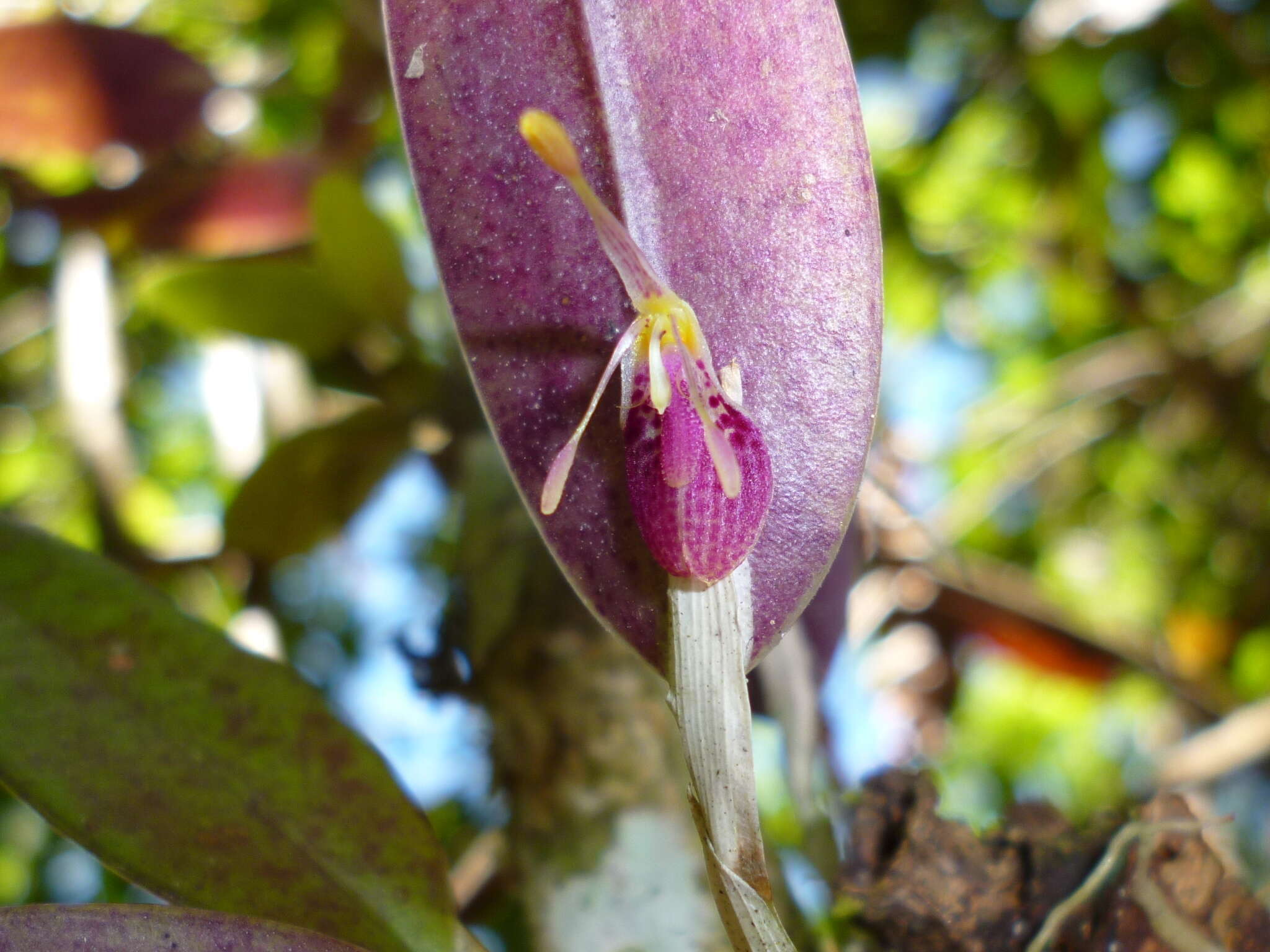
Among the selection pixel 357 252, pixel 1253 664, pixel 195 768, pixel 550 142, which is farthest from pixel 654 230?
pixel 1253 664

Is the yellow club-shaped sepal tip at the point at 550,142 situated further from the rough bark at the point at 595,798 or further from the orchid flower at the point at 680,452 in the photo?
the rough bark at the point at 595,798

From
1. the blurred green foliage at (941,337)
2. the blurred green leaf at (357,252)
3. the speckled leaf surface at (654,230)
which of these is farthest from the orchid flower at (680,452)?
the blurred green leaf at (357,252)

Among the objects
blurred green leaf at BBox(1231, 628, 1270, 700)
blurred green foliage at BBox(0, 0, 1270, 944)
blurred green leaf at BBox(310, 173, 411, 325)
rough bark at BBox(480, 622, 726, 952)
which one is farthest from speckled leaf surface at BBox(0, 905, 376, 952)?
blurred green leaf at BBox(1231, 628, 1270, 700)

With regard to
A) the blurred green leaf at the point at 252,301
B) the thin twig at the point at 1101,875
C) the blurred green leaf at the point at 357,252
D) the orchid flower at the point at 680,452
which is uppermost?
the orchid flower at the point at 680,452

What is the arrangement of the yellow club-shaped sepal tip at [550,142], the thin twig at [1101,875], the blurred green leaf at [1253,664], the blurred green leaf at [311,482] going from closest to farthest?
the yellow club-shaped sepal tip at [550,142] < the thin twig at [1101,875] < the blurred green leaf at [311,482] < the blurred green leaf at [1253,664]

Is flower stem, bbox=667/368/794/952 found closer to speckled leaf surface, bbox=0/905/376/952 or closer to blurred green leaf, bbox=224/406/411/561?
speckled leaf surface, bbox=0/905/376/952
